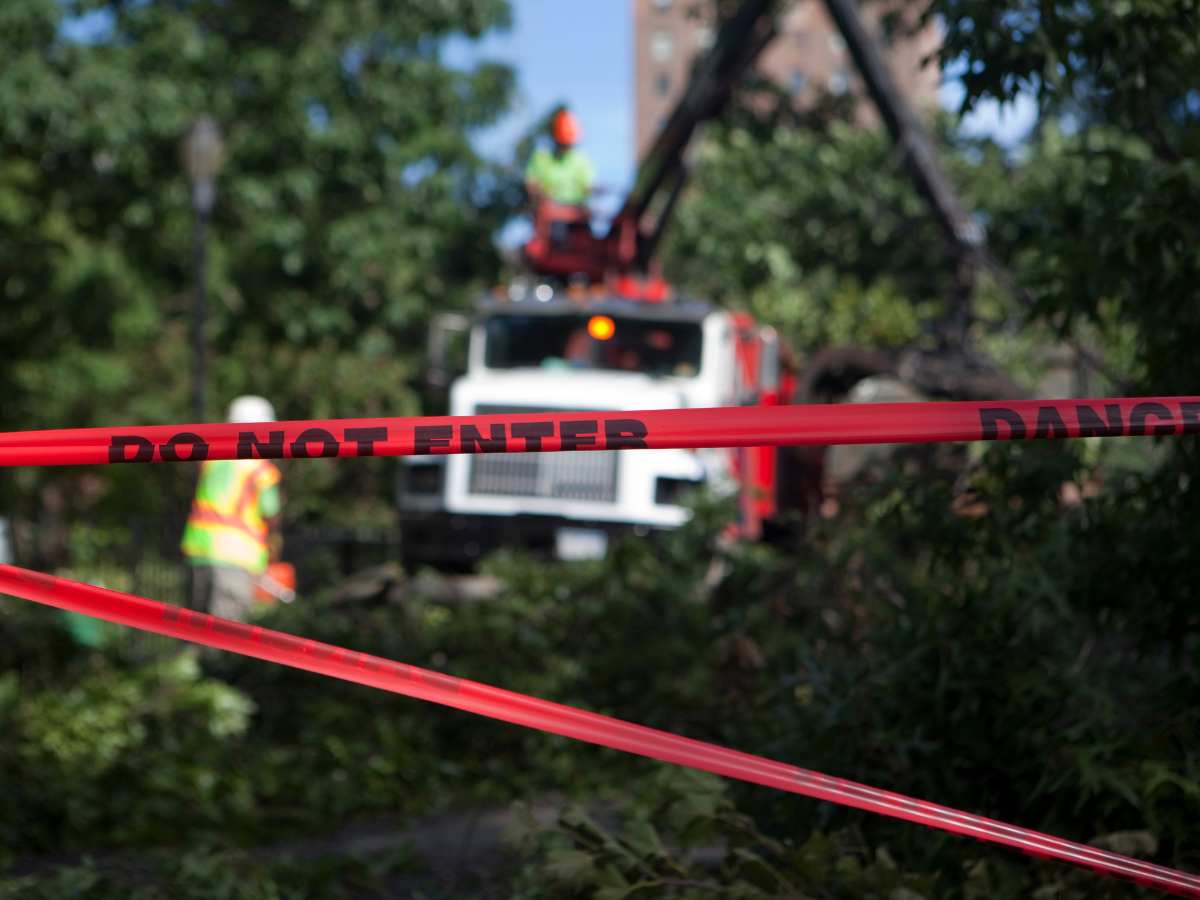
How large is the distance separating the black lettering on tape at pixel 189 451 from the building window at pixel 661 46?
7964 cm

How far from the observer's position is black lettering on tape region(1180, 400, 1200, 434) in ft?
5.90

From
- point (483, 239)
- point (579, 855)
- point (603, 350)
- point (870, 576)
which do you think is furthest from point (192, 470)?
point (579, 855)

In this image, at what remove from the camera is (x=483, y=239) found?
18.4 meters

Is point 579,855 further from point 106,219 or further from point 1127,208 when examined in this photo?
point 106,219

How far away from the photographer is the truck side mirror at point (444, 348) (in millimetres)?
9828

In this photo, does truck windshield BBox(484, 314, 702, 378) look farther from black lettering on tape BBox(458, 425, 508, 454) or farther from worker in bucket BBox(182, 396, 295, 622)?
black lettering on tape BBox(458, 425, 508, 454)

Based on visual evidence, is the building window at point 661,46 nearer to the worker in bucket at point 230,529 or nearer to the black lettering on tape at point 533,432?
the worker in bucket at point 230,529

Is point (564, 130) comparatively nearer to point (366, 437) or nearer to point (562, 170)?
point (562, 170)

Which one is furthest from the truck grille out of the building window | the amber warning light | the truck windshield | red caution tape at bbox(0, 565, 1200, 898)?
the building window

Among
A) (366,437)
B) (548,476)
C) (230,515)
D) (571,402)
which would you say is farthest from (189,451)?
(571,402)

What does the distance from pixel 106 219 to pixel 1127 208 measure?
16.3 metres

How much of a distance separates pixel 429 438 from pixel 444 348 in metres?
8.13

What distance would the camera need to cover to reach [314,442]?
1794 mm

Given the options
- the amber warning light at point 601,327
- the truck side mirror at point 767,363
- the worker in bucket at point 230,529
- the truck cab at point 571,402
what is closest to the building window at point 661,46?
the truck side mirror at point 767,363
